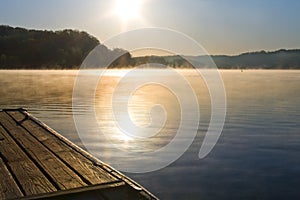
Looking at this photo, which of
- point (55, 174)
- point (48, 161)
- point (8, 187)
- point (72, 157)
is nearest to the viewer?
point (8, 187)

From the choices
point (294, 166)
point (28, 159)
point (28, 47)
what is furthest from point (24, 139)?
point (28, 47)

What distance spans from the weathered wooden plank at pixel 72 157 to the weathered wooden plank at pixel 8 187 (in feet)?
Result: 4.31

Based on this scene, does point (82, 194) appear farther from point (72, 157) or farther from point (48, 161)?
point (72, 157)

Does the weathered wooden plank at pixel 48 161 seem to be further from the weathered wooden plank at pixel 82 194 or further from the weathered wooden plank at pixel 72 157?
the weathered wooden plank at pixel 82 194

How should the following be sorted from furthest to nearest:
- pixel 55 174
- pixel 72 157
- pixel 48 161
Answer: pixel 72 157 → pixel 48 161 → pixel 55 174

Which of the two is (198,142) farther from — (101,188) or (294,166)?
(101,188)

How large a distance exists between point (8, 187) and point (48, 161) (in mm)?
1813

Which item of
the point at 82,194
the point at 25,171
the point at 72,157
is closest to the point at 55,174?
the point at 25,171

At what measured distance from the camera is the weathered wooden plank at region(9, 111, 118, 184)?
7.38 m

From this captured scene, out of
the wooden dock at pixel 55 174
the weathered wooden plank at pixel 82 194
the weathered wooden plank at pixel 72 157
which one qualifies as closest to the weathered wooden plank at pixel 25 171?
the wooden dock at pixel 55 174

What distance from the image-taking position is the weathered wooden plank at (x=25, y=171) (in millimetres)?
6699

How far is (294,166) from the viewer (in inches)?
511

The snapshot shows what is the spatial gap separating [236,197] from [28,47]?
145 meters

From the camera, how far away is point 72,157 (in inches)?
352
